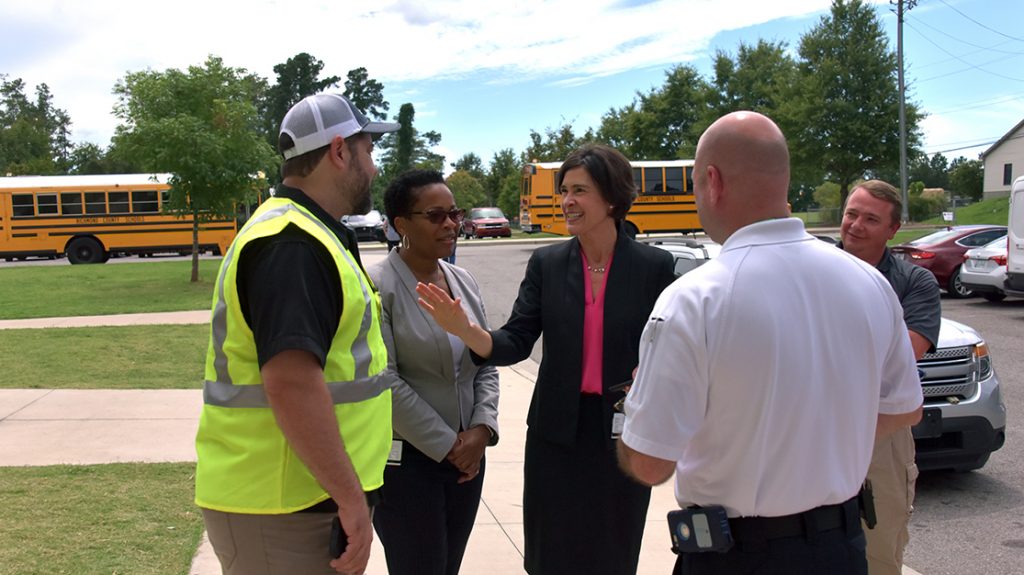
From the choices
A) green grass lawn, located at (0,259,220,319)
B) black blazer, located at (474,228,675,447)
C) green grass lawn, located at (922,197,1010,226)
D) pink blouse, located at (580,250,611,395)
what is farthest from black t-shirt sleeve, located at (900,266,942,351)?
green grass lawn, located at (922,197,1010,226)

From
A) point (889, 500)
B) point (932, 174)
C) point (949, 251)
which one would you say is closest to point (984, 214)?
point (949, 251)

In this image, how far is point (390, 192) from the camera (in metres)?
3.61

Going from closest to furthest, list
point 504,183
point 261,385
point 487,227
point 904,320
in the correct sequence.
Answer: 1. point 261,385
2. point 904,320
3. point 487,227
4. point 504,183

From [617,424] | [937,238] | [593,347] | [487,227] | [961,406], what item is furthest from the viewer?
[487,227]

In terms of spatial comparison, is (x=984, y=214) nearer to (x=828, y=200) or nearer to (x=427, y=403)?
(x=828, y=200)

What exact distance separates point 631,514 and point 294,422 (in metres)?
1.52

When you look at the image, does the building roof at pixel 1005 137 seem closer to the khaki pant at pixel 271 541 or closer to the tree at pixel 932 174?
the tree at pixel 932 174

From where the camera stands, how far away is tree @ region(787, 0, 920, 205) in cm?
4194

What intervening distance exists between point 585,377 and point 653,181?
3070 centimetres

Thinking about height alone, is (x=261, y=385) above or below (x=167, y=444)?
above

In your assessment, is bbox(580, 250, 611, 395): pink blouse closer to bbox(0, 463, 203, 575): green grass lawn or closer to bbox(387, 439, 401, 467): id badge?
bbox(387, 439, 401, 467): id badge

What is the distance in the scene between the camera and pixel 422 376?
131 inches

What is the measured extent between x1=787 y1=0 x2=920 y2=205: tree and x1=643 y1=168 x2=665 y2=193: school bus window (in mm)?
13321

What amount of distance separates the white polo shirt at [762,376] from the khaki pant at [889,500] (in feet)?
5.22
